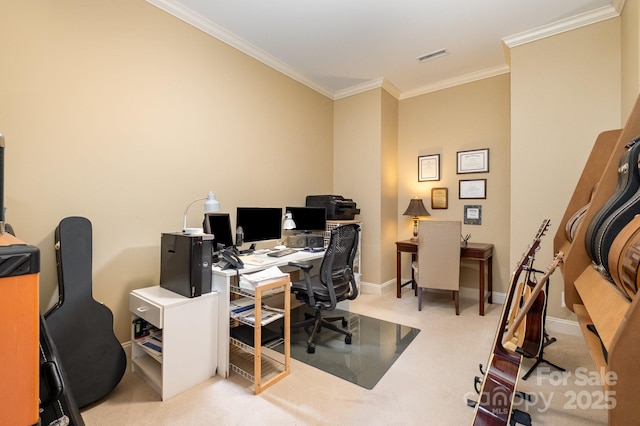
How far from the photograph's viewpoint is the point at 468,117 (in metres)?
3.90

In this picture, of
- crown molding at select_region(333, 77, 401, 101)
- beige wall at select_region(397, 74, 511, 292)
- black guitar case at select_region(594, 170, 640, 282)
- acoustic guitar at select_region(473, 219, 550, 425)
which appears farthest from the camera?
crown molding at select_region(333, 77, 401, 101)

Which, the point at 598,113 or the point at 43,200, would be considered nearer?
the point at 43,200

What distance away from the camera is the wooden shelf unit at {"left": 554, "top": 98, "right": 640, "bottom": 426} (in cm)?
58

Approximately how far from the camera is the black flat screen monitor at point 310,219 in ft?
11.6

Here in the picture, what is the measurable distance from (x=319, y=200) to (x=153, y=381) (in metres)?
2.59

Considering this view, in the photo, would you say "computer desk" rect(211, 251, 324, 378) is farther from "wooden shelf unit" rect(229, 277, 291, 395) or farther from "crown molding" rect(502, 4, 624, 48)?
"crown molding" rect(502, 4, 624, 48)

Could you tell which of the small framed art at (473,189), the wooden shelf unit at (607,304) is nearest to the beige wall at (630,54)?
the wooden shelf unit at (607,304)

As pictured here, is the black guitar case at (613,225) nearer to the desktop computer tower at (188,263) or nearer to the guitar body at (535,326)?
the guitar body at (535,326)

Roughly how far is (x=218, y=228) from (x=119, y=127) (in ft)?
3.53

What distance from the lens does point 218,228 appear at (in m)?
2.51

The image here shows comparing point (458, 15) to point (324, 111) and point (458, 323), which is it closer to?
point (324, 111)

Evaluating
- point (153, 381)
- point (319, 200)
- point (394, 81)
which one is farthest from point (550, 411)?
point (394, 81)

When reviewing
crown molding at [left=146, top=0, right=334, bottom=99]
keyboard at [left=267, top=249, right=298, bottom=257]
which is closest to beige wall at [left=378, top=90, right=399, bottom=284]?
crown molding at [left=146, top=0, right=334, bottom=99]

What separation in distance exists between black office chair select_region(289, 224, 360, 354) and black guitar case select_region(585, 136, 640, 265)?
5.35 ft
